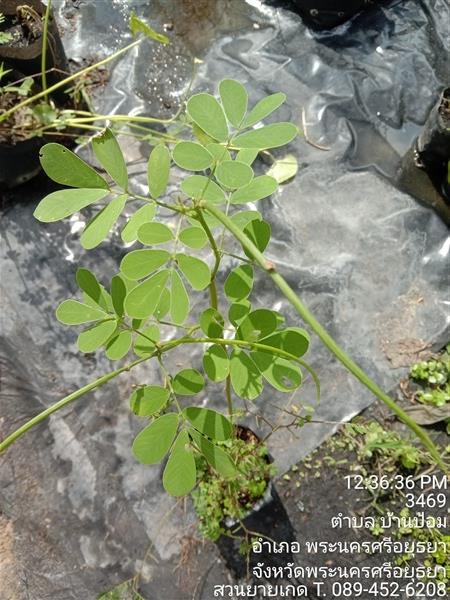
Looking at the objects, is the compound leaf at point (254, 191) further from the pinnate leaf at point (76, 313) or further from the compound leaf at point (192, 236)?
the pinnate leaf at point (76, 313)

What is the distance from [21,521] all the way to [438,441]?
1.69 metres

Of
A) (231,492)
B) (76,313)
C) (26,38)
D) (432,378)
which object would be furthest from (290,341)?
(26,38)

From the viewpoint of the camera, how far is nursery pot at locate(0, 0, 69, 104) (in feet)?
7.18

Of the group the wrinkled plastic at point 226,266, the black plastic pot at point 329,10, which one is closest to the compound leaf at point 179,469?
the wrinkled plastic at point 226,266

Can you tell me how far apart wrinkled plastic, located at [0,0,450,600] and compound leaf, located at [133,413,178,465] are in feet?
3.59

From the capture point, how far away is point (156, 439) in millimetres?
1006

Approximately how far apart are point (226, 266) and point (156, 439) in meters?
1.35

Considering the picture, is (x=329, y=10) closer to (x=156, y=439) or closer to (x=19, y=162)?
(x=19, y=162)

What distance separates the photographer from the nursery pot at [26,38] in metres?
2.19

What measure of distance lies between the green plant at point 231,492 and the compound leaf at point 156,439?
30.5 inches

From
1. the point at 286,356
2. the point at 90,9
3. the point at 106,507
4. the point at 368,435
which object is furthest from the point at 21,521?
the point at 90,9

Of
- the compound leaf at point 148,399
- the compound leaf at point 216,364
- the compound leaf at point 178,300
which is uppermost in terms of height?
the compound leaf at point 178,300

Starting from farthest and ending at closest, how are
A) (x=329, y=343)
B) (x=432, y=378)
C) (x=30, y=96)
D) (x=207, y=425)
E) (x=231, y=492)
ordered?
1. (x=30, y=96)
2. (x=432, y=378)
3. (x=231, y=492)
4. (x=207, y=425)
5. (x=329, y=343)

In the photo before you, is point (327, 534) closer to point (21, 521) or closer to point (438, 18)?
point (21, 521)
